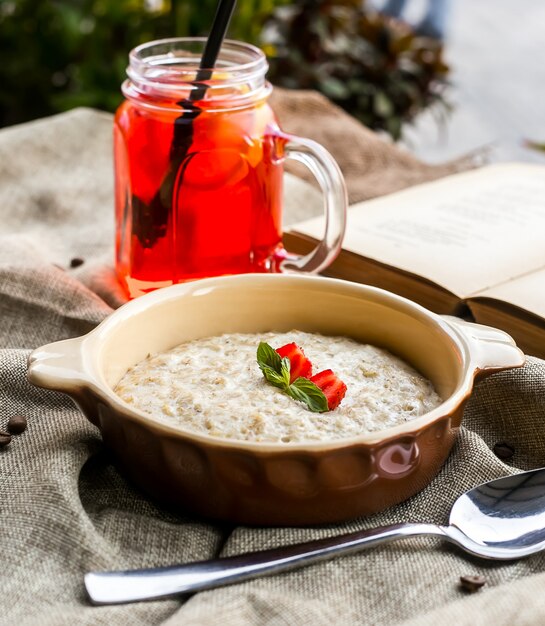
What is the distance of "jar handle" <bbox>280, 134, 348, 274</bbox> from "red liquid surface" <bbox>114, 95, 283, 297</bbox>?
0.12 feet

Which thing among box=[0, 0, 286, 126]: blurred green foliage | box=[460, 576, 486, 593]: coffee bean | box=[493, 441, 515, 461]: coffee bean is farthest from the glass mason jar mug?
box=[0, 0, 286, 126]: blurred green foliage

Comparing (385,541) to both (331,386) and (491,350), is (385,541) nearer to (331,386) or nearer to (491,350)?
(331,386)

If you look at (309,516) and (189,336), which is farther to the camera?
(189,336)

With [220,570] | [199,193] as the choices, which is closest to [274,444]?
[220,570]

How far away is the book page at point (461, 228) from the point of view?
1.67 meters

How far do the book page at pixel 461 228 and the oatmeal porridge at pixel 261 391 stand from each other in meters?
0.32

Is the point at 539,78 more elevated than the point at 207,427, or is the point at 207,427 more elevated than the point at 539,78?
the point at 207,427

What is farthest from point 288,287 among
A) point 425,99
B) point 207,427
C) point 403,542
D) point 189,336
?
point 425,99

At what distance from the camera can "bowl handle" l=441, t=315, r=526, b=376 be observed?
1.24m

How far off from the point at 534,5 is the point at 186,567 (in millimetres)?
4113

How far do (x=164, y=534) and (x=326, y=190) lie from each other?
0.74m

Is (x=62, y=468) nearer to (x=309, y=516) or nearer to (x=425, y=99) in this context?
(x=309, y=516)

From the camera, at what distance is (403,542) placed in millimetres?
1123

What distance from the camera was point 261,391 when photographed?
1235 millimetres
